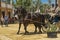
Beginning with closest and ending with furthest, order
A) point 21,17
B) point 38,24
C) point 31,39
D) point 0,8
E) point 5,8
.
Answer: point 31,39 < point 21,17 < point 38,24 < point 0,8 < point 5,8

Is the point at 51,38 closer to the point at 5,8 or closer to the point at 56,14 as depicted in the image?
the point at 56,14

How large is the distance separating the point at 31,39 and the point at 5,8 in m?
45.3

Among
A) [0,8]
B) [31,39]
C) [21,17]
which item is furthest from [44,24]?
[0,8]

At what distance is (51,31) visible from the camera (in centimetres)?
1645

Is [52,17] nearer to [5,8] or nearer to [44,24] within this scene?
[44,24]

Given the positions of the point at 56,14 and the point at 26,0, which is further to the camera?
the point at 26,0

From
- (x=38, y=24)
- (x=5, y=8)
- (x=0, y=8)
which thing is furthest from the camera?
(x=5, y=8)

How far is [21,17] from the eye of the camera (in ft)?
59.7

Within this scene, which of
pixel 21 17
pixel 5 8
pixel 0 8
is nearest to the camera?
pixel 21 17

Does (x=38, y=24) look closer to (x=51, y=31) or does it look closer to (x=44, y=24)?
(x=44, y=24)

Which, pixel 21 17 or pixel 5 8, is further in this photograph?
pixel 5 8

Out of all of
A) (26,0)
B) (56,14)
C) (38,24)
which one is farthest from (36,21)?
(26,0)

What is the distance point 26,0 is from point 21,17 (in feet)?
141

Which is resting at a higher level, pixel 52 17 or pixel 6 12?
pixel 52 17
